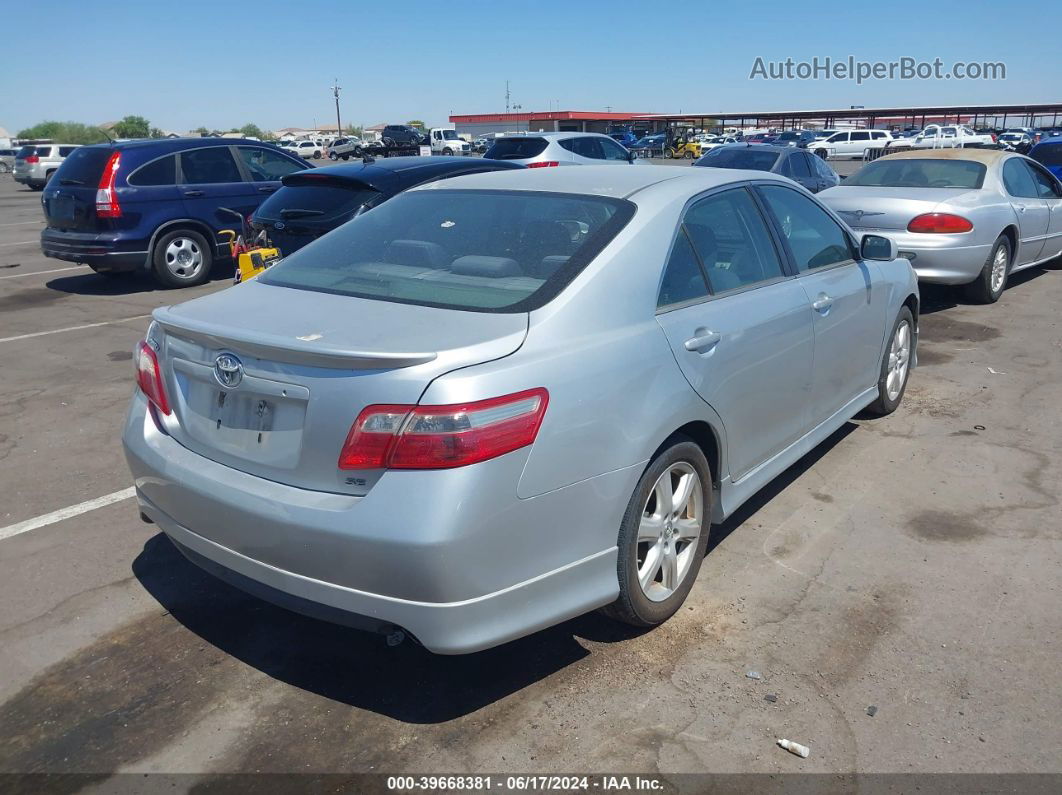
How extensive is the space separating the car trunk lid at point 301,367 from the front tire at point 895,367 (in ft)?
11.6

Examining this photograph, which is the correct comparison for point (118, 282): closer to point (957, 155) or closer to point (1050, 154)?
point (957, 155)

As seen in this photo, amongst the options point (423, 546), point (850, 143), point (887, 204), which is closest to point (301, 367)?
point (423, 546)

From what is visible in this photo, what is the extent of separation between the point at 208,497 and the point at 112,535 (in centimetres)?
168

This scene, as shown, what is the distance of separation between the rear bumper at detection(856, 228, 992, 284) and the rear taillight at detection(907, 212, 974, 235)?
0.19 ft

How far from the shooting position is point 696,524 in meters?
3.56

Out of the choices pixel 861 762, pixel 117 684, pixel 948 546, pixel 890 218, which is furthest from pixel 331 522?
pixel 890 218

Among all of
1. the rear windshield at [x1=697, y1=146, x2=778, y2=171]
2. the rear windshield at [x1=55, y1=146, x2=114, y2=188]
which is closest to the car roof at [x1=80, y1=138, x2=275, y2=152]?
the rear windshield at [x1=55, y1=146, x2=114, y2=188]

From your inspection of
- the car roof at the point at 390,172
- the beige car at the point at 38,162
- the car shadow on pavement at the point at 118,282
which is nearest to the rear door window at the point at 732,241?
the car roof at the point at 390,172

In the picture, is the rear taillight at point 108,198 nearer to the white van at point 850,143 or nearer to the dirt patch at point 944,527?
the dirt patch at point 944,527

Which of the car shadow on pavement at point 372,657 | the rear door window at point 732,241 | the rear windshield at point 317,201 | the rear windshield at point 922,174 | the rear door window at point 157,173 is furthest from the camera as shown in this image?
the rear door window at point 157,173

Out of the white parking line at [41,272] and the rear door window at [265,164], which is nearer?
the rear door window at [265,164]

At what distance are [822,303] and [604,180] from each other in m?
1.31

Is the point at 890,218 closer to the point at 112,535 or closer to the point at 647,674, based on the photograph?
the point at 647,674

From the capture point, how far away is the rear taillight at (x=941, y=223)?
8500mm
